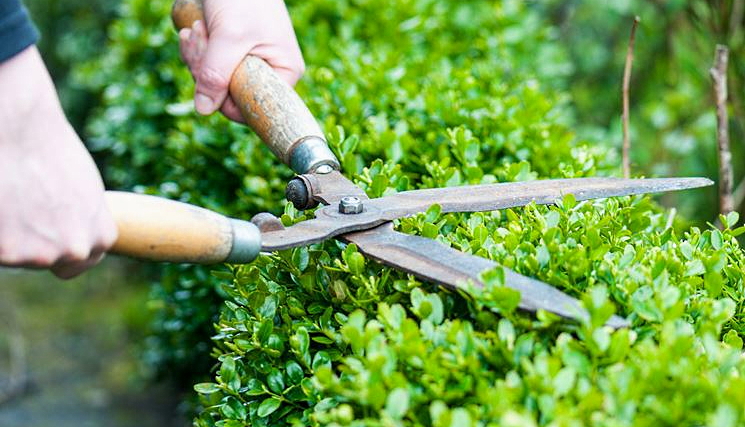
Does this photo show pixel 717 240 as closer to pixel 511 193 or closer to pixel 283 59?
pixel 511 193

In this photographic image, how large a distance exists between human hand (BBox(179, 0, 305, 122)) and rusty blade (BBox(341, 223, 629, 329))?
91cm

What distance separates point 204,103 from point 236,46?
0.20 meters

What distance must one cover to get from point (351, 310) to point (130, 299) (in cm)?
454

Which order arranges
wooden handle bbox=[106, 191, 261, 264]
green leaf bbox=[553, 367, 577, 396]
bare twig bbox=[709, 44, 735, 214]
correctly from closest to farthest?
1. green leaf bbox=[553, 367, 577, 396]
2. wooden handle bbox=[106, 191, 261, 264]
3. bare twig bbox=[709, 44, 735, 214]

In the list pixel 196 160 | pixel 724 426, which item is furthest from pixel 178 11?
pixel 724 426

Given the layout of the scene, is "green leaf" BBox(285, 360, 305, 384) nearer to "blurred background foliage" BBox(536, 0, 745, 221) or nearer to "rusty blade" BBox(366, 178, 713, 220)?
"rusty blade" BBox(366, 178, 713, 220)

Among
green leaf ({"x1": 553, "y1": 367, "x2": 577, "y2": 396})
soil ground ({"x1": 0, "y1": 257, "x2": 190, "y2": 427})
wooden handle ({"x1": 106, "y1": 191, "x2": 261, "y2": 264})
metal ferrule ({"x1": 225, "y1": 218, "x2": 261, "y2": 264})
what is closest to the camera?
green leaf ({"x1": 553, "y1": 367, "x2": 577, "y2": 396})

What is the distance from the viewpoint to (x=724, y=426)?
127 cm

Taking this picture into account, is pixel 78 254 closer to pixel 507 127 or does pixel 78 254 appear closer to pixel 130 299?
pixel 507 127

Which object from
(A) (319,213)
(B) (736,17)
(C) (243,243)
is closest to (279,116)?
(A) (319,213)

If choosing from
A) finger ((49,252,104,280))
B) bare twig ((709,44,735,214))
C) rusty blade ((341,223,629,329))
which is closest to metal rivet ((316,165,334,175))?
rusty blade ((341,223,629,329))

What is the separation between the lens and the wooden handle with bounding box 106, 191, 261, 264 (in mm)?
1663

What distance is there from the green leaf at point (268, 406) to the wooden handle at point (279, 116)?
682mm

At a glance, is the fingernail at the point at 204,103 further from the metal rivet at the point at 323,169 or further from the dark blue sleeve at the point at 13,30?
the dark blue sleeve at the point at 13,30
